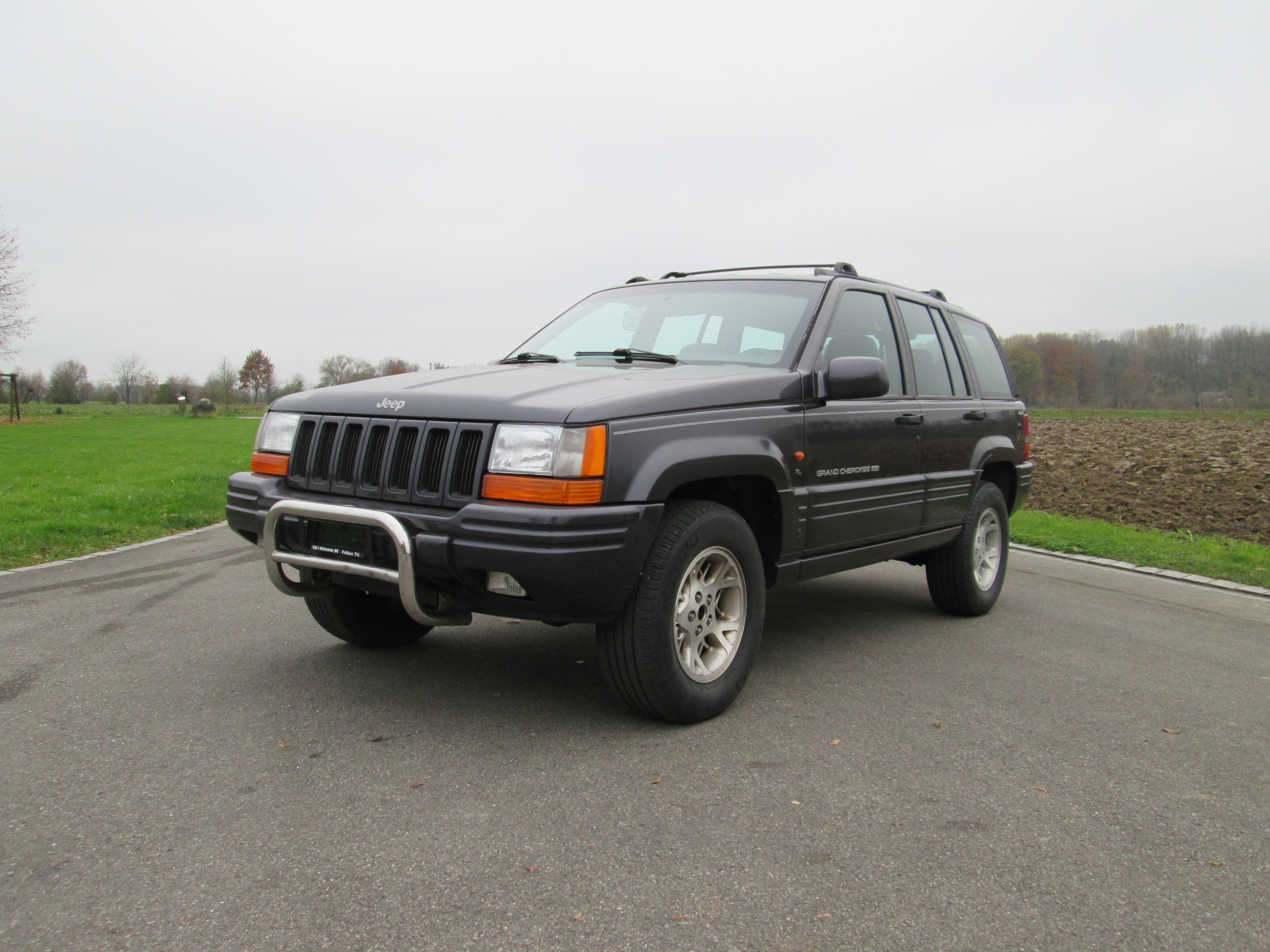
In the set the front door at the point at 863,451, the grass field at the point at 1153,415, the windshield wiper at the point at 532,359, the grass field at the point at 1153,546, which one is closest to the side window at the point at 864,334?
the front door at the point at 863,451

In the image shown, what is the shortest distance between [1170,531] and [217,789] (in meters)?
11.2

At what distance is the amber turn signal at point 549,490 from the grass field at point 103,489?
5.90 meters

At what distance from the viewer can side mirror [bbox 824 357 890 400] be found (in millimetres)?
4215

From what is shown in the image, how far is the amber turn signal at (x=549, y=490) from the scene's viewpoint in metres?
3.34

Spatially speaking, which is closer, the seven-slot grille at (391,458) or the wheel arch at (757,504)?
the seven-slot grille at (391,458)

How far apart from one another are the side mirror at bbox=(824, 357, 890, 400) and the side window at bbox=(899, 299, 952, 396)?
131 cm

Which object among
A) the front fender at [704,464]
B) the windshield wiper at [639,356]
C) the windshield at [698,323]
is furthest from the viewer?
the windshield at [698,323]

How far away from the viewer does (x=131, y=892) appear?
2.46 metres

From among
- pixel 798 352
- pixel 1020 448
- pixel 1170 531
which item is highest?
pixel 798 352

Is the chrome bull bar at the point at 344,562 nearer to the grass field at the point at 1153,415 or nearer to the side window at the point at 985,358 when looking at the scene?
the side window at the point at 985,358

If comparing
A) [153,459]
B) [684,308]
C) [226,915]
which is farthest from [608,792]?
[153,459]

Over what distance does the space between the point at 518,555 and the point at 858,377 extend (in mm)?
1828

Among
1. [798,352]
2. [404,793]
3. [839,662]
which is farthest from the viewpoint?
[839,662]

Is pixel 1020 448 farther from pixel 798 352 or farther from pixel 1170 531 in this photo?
pixel 1170 531
